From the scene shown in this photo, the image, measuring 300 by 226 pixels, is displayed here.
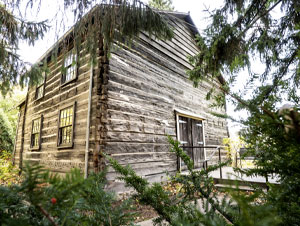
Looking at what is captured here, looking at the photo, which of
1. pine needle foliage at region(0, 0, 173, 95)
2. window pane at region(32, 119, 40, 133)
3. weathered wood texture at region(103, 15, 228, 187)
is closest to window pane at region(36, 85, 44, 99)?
window pane at region(32, 119, 40, 133)

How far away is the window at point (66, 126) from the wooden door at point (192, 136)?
4408 millimetres

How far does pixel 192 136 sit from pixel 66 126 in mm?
5536

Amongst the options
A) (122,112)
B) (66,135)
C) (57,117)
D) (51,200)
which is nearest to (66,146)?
(66,135)

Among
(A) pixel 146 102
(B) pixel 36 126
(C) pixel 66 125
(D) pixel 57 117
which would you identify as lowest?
(C) pixel 66 125

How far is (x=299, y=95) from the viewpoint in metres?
0.83

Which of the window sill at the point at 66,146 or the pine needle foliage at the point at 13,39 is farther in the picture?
the window sill at the point at 66,146

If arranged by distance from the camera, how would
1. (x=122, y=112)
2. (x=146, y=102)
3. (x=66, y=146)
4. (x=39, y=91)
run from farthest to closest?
1. (x=39, y=91)
2. (x=146, y=102)
3. (x=66, y=146)
4. (x=122, y=112)

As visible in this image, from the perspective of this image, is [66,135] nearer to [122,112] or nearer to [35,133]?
[122,112]

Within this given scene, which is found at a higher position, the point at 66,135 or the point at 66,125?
the point at 66,125

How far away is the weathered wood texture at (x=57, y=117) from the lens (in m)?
5.58

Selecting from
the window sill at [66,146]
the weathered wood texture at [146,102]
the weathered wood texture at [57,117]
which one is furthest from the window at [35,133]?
the weathered wood texture at [146,102]

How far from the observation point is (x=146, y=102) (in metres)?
6.62

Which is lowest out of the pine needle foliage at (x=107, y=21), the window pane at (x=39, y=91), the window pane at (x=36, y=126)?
the window pane at (x=36, y=126)

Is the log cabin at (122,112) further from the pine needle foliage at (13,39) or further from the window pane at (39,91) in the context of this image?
the pine needle foliage at (13,39)
